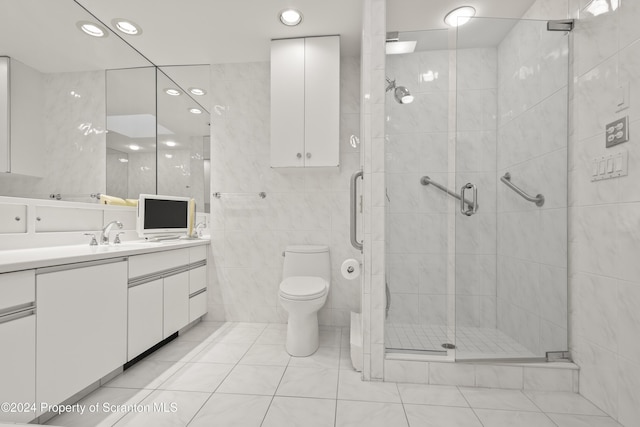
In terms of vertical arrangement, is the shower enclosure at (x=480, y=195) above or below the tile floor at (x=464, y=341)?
above

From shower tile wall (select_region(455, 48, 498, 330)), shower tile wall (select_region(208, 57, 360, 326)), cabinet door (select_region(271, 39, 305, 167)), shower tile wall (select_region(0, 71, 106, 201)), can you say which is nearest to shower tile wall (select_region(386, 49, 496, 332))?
shower tile wall (select_region(455, 48, 498, 330))

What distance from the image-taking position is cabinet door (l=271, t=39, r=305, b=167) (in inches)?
92.4

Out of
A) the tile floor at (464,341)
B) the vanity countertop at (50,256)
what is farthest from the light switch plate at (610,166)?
the vanity countertop at (50,256)

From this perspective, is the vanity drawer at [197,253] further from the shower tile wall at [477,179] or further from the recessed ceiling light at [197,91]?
the shower tile wall at [477,179]

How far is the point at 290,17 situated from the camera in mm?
2102

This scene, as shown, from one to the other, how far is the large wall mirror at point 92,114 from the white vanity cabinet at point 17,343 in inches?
26.8

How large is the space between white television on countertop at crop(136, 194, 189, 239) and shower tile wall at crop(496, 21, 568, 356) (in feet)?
8.38

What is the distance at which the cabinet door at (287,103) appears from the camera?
7.70 feet

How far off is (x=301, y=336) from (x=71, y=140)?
203 cm

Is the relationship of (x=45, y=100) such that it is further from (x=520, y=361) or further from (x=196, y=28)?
(x=520, y=361)

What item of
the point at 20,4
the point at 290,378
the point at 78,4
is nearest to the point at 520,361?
the point at 290,378

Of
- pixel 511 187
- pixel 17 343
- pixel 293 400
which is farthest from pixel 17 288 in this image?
pixel 511 187

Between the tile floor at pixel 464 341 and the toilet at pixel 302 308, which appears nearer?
the tile floor at pixel 464 341

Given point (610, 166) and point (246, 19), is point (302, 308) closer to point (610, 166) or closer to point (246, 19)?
point (610, 166)
